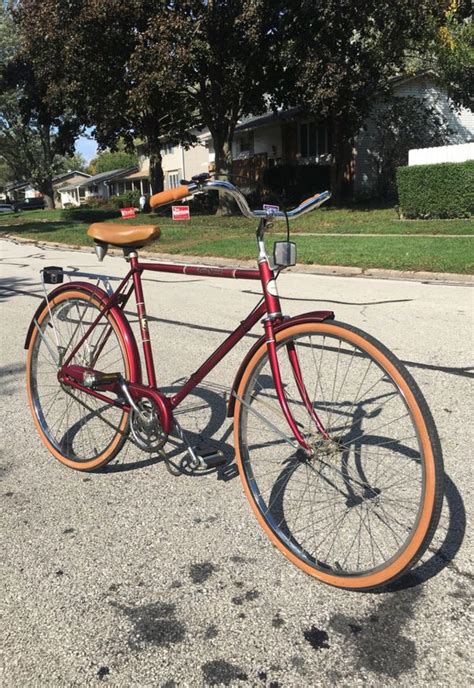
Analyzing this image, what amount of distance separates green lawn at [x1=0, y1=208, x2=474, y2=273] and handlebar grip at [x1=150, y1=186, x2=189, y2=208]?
7.67 m

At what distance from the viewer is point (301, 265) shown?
1156cm

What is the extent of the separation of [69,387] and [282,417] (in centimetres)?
154

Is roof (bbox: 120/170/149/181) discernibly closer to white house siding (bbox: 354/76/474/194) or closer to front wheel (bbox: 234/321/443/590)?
white house siding (bbox: 354/76/474/194)

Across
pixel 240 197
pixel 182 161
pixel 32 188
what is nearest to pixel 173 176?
pixel 182 161

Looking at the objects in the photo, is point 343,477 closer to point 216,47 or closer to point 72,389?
point 72,389

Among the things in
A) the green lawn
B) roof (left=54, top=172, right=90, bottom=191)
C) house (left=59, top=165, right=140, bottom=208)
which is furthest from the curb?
roof (left=54, top=172, right=90, bottom=191)

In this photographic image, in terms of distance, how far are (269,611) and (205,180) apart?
5.70ft

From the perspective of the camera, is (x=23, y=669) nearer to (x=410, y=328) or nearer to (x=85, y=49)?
(x=410, y=328)

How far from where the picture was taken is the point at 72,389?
140 inches

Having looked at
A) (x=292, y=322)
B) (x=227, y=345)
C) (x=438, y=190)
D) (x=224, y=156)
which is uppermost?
(x=224, y=156)

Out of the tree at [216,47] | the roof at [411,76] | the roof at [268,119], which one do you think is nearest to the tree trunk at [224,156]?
the tree at [216,47]

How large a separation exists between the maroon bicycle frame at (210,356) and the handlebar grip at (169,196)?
32cm

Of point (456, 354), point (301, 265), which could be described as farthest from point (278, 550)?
point (301, 265)

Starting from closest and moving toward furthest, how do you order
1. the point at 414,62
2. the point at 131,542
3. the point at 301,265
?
the point at 131,542 → the point at 301,265 → the point at 414,62
